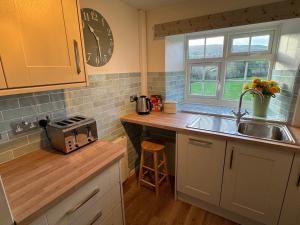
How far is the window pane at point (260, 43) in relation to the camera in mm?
1885

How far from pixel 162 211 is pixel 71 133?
1260 mm

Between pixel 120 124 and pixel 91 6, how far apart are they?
4.09 feet

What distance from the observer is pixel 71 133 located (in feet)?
4.00

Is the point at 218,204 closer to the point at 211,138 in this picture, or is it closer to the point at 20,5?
the point at 211,138

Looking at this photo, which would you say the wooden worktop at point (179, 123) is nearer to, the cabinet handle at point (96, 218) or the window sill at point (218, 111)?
the window sill at point (218, 111)

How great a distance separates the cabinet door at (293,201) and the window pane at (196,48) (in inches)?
63.5

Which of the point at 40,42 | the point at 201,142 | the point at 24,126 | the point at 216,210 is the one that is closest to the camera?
the point at 40,42

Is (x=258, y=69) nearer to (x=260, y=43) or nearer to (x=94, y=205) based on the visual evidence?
(x=260, y=43)

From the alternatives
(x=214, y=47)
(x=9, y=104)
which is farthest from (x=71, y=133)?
(x=214, y=47)

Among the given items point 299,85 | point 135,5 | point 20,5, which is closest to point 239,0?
point 299,85

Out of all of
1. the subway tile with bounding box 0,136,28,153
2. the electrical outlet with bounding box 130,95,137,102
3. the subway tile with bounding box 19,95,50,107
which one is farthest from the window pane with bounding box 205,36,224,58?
the subway tile with bounding box 0,136,28,153

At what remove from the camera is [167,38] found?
80.5 inches

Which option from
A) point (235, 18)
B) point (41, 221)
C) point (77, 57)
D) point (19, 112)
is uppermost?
point (235, 18)

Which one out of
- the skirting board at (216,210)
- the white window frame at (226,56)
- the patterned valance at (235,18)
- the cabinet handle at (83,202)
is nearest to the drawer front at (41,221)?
the cabinet handle at (83,202)
